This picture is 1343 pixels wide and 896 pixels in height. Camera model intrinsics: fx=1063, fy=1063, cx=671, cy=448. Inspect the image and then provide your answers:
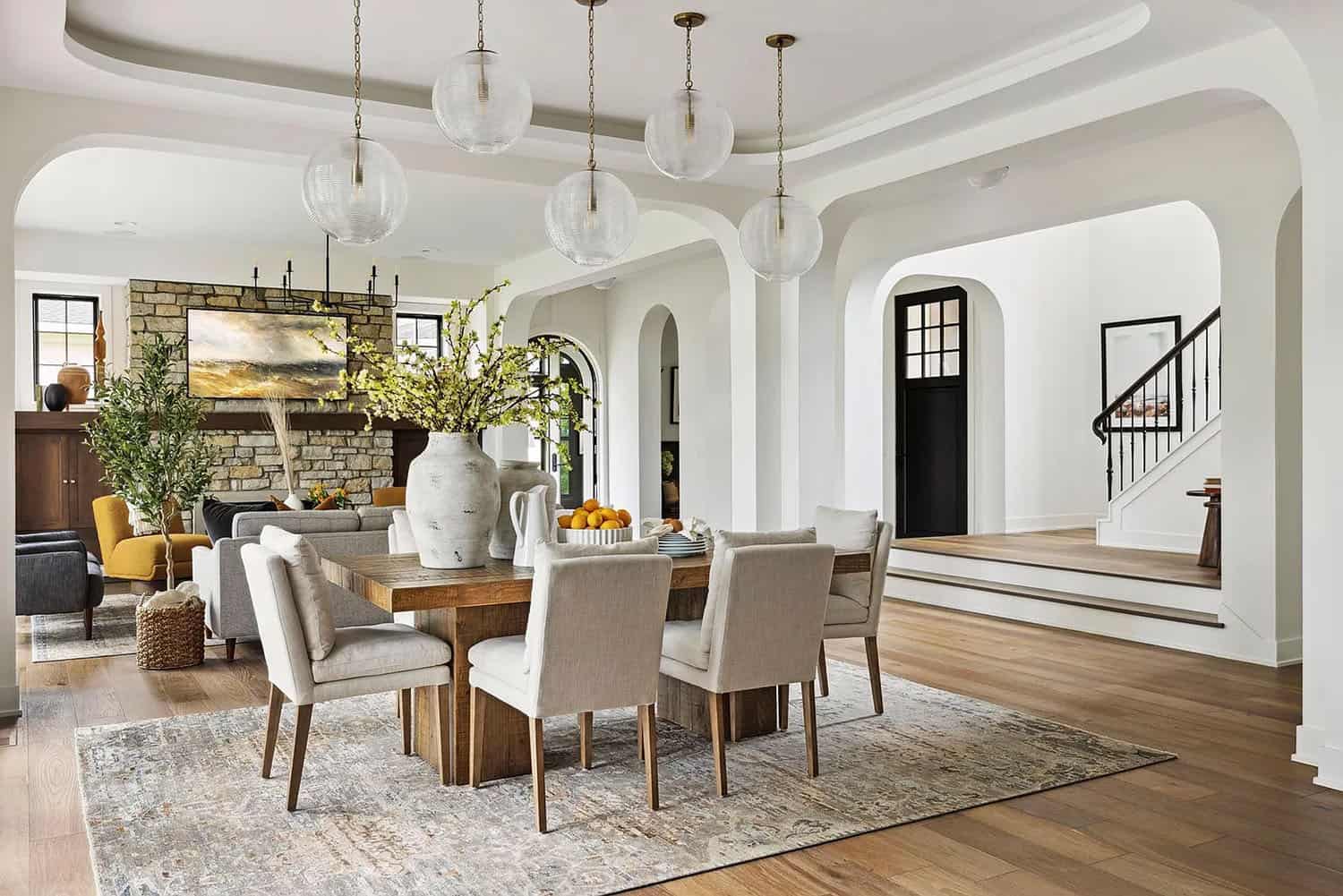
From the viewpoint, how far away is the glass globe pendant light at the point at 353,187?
3.22 meters

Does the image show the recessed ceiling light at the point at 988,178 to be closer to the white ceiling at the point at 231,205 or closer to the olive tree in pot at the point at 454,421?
the white ceiling at the point at 231,205

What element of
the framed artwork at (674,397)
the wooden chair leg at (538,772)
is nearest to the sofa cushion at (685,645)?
the wooden chair leg at (538,772)

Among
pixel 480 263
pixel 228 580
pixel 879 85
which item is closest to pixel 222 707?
pixel 228 580

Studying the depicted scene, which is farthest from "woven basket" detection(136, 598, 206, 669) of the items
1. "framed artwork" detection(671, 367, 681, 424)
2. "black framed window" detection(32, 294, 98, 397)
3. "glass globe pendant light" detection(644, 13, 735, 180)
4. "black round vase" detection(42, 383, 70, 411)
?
"framed artwork" detection(671, 367, 681, 424)

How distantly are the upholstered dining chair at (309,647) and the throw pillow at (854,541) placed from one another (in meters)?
1.75

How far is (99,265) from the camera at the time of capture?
29.0ft

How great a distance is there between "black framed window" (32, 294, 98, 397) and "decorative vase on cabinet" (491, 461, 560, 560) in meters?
6.92

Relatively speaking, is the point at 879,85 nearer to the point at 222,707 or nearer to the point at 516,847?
the point at 516,847

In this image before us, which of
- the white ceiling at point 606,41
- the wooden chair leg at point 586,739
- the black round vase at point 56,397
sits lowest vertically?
the wooden chair leg at point 586,739

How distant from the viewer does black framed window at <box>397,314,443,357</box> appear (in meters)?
11.3

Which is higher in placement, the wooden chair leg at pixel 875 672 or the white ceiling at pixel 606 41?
the white ceiling at pixel 606 41

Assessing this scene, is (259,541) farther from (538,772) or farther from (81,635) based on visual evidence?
(538,772)

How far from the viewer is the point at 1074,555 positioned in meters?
7.76

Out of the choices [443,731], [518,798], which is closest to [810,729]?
[518,798]
